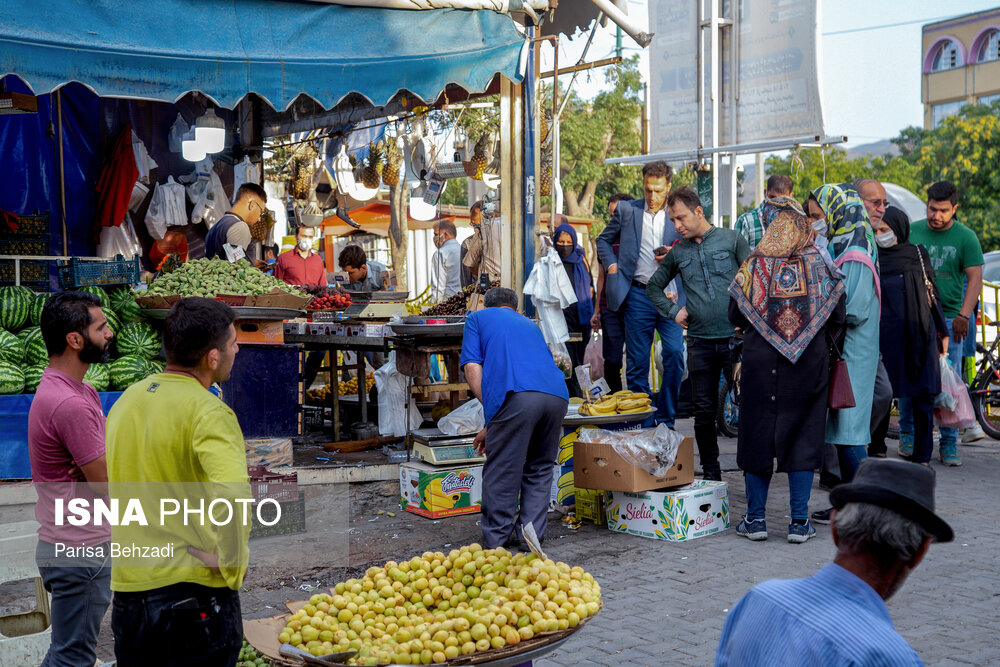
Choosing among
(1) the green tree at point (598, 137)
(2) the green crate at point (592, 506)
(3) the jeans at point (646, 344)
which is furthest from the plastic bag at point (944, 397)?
(1) the green tree at point (598, 137)

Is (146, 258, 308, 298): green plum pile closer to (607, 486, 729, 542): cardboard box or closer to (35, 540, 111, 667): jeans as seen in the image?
(607, 486, 729, 542): cardboard box

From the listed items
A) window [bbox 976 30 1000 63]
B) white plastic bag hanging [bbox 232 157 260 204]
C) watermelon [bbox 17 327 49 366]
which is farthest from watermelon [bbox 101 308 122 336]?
window [bbox 976 30 1000 63]

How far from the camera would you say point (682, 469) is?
6.55 metres

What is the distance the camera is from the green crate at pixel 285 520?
6.75m

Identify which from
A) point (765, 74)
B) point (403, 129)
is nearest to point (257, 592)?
point (403, 129)

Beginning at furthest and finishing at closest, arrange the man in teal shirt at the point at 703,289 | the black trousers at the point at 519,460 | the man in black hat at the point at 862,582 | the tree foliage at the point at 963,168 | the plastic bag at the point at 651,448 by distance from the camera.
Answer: the tree foliage at the point at 963,168, the man in teal shirt at the point at 703,289, the plastic bag at the point at 651,448, the black trousers at the point at 519,460, the man in black hat at the point at 862,582

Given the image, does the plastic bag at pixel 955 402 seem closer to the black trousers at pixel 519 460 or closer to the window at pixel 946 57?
the black trousers at pixel 519 460

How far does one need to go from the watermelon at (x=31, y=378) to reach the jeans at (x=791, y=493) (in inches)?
201

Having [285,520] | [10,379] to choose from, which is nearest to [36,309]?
[10,379]

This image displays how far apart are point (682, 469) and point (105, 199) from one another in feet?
24.3

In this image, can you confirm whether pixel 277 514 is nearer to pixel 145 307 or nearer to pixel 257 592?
pixel 257 592

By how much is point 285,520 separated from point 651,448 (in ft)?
8.60

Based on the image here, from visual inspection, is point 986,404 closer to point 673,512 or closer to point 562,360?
point 562,360

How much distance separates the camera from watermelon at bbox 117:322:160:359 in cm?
743
